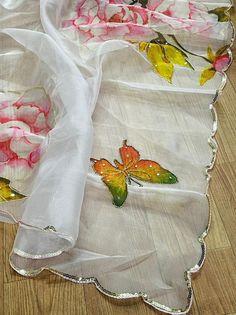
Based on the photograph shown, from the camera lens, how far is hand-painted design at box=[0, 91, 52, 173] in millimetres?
907

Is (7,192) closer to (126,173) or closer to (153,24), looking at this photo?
(126,173)

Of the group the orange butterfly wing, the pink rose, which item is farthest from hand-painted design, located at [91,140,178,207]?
the pink rose

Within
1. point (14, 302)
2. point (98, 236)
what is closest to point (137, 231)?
point (98, 236)

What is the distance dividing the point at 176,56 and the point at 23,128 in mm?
472

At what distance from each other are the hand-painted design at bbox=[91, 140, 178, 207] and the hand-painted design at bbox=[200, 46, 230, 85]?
0.32m

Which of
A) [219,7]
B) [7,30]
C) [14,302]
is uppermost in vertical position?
[219,7]

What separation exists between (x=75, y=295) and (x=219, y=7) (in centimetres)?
98

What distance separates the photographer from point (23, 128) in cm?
96

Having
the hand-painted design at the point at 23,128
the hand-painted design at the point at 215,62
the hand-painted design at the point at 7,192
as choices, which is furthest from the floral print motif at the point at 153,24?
the hand-painted design at the point at 7,192

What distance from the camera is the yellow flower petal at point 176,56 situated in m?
1.15

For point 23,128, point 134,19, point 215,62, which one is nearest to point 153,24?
point 134,19

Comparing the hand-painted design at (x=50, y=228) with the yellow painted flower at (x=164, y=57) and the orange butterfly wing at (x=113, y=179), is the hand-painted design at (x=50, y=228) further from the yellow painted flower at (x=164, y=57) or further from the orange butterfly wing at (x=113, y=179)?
the yellow painted flower at (x=164, y=57)

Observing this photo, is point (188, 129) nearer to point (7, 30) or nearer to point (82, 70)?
point (82, 70)

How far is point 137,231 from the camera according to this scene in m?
0.83
